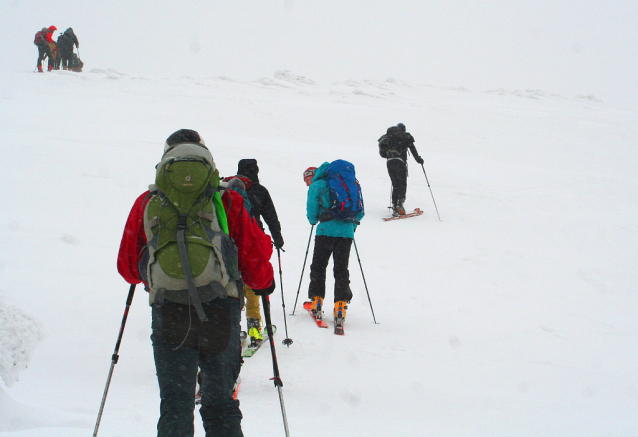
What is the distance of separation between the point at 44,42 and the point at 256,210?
2434 cm

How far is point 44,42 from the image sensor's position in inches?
917

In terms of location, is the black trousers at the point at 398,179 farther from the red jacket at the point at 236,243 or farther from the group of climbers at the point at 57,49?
the group of climbers at the point at 57,49

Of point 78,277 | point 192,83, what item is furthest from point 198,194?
point 192,83

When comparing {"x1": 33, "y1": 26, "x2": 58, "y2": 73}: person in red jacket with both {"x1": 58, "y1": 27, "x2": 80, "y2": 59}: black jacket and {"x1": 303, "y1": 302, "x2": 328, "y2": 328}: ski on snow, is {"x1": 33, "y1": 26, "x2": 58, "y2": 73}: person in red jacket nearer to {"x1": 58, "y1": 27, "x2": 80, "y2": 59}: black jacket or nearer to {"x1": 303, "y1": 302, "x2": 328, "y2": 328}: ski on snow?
{"x1": 58, "y1": 27, "x2": 80, "y2": 59}: black jacket

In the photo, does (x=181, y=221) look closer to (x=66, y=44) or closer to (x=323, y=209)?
(x=323, y=209)

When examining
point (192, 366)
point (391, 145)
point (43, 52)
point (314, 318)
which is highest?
point (43, 52)

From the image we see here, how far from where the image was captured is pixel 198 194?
238 centimetres

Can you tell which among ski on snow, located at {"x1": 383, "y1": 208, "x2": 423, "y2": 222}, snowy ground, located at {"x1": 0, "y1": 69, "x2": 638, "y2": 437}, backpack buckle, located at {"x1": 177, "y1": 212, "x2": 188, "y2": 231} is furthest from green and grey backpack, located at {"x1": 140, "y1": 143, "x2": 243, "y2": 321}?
ski on snow, located at {"x1": 383, "y1": 208, "x2": 423, "y2": 222}

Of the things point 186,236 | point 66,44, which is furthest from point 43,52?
point 186,236

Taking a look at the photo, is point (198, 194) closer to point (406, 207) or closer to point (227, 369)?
point (227, 369)

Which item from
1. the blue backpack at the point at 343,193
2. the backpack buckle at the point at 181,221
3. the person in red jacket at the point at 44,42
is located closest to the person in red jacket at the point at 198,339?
the backpack buckle at the point at 181,221

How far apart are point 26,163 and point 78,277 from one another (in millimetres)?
5039

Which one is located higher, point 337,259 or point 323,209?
point 323,209

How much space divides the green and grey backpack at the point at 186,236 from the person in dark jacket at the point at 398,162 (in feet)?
26.8
